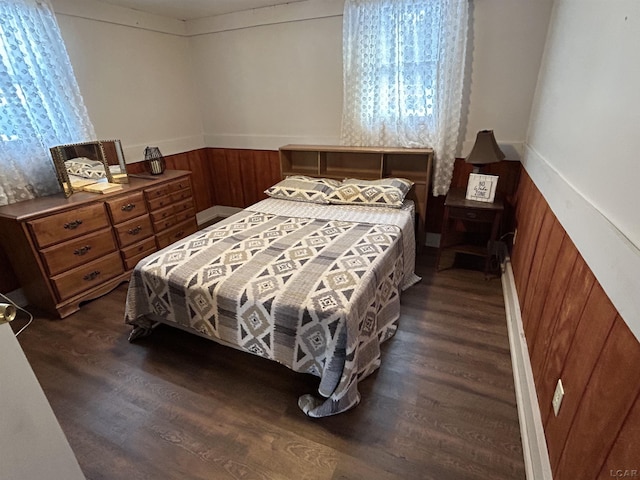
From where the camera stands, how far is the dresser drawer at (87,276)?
7.55ft

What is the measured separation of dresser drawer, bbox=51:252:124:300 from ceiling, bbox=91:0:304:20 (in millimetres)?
2214

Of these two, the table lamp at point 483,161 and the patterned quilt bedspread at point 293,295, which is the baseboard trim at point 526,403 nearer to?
the patterned quilt bedspread at point 293,295

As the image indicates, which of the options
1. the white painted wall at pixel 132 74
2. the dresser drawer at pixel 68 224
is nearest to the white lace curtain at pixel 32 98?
the white painted wall at pixel 132 74

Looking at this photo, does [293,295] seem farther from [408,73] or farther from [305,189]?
[408,73]

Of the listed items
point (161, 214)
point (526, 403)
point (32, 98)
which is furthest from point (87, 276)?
point (526, 403)

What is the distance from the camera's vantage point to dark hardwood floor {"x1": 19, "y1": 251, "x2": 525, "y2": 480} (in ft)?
4.42

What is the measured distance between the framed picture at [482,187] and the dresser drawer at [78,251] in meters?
2.90

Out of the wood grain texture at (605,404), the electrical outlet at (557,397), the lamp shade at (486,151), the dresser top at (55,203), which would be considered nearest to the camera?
the wood grain texture at (605,404)

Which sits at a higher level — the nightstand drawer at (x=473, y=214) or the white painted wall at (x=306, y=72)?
the white painted wall at (x=306, y=72)

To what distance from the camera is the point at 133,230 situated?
2.75m

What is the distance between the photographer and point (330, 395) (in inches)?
59.3

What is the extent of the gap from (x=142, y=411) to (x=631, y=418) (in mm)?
1869

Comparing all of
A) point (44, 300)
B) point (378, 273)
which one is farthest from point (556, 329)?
point (44, 300)

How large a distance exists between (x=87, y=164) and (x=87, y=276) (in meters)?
0.93
